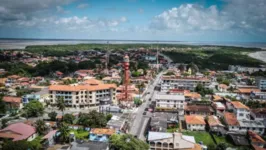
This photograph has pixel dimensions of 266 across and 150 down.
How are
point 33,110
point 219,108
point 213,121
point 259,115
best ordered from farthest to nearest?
1. point 219,108
2. point 33,110
3. point 259,115
4. point 213,121

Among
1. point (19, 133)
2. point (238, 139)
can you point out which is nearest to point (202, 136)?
point (238, 139)

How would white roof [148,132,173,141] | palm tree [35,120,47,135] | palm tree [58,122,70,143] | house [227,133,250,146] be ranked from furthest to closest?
palm tree [35,120,47,135]
house [227,133,250,146]
palm tree [58,122,70,143]
white roof [148,132,173,141]

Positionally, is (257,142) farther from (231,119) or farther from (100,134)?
(100,134)

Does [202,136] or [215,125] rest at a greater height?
[215,125]

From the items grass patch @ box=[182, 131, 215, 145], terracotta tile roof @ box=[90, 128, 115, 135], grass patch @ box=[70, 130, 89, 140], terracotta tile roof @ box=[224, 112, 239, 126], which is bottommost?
grass patch @ box=[182, 131, 215, 145]

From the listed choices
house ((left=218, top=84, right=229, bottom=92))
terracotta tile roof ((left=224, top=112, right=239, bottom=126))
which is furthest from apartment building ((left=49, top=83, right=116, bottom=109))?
house ((left=218, top=84, right=229, bottom=92))

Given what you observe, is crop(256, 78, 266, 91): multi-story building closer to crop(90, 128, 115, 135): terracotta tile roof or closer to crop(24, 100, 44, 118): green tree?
crop(90, 128, 115, 135): terracotta tile roof
